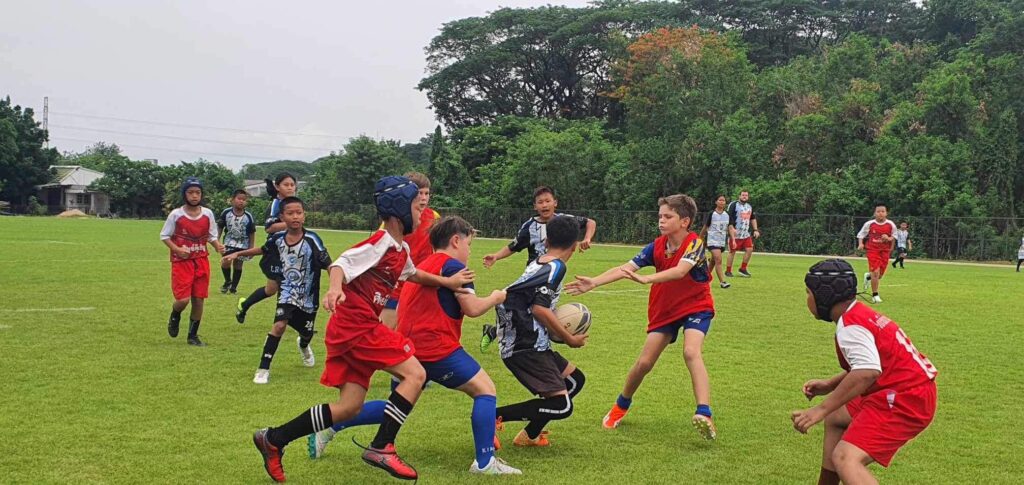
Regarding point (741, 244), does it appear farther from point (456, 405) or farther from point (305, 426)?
point (305, 426)

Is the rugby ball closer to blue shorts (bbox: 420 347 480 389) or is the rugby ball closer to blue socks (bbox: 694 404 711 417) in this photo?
blue shorts (bbox: 420 347 480 389)

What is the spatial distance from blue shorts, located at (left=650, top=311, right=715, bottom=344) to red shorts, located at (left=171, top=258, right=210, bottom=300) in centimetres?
574

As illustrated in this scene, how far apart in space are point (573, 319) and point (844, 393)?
2.39 metres

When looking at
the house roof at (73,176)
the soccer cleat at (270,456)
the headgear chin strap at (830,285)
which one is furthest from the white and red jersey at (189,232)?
the house roof at (73,176)

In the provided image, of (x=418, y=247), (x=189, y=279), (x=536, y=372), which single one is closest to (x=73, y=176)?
(x=189, y=279)

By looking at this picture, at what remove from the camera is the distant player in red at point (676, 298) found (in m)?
6.63

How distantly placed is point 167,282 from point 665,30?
138 feet

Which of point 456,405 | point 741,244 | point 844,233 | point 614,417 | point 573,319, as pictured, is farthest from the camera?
point 844,233

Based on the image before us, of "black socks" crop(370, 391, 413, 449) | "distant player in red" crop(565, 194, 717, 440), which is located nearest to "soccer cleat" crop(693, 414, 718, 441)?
"distant player in red" crop(565, 194, 717, 440)

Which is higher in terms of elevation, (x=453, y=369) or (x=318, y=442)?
(x=453, y=369)

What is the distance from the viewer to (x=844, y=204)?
39219 millimetres

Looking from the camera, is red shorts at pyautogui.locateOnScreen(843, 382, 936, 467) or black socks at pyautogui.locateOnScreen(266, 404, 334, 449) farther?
black socks at pyautogui.locateOnScreen(266, 404, 334, 449)

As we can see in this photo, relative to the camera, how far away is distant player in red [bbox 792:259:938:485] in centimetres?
414

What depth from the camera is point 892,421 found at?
4230 mm
